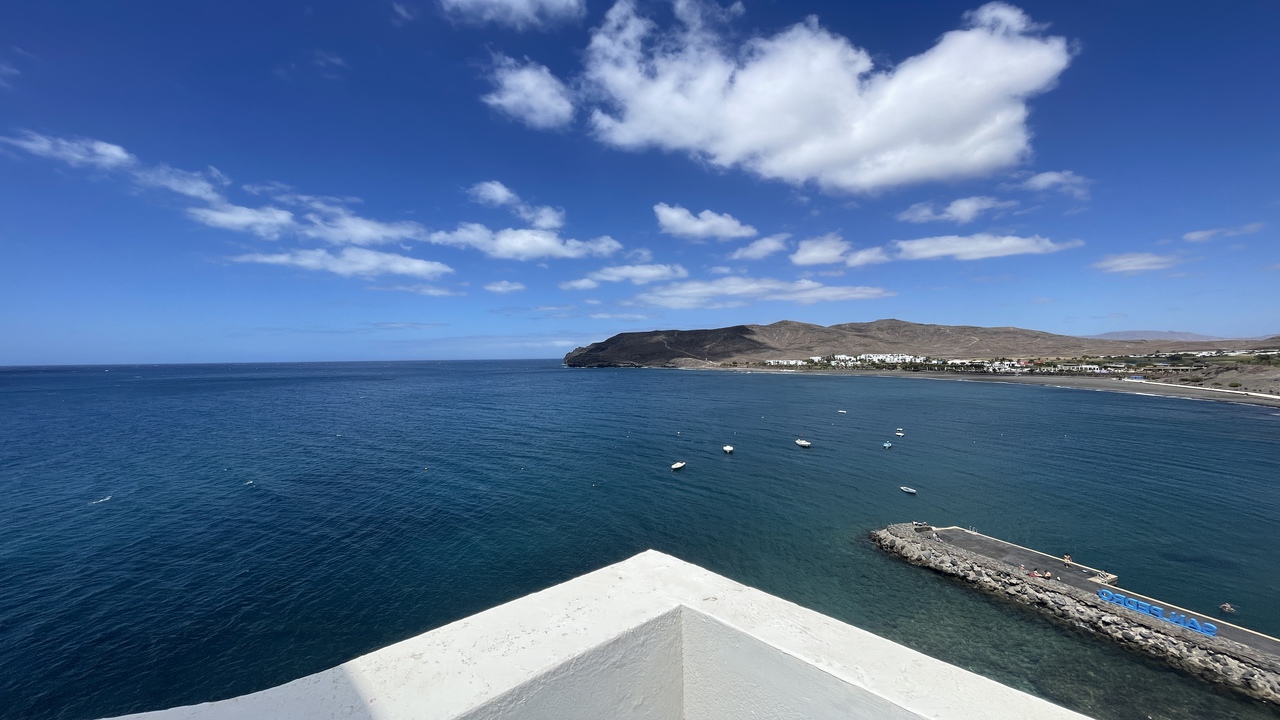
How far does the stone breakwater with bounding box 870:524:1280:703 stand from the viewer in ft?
45.6

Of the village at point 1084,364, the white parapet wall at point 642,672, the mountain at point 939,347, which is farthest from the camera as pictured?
the mountain at point 939,347

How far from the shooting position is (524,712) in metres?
4.50

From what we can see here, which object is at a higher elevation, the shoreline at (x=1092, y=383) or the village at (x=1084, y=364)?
the village at (x=1084, y=364)

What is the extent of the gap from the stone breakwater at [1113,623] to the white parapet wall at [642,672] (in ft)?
59.9

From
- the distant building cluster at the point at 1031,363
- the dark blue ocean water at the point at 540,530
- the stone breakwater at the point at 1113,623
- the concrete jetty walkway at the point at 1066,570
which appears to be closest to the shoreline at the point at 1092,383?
the distant building cluster at the point at 1031,363

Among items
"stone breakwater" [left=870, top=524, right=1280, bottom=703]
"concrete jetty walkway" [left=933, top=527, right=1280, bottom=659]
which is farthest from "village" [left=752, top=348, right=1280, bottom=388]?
"stone breakwater" [left=870, top=524, right=1280, bottom=703]

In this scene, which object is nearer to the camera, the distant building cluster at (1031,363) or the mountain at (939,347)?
the distant building cluster at (1031,363)

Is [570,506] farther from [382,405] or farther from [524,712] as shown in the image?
[382,405]

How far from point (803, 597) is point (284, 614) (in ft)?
64.8

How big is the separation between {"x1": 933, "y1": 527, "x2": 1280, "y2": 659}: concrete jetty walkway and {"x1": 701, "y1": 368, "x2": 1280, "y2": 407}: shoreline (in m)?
78.6

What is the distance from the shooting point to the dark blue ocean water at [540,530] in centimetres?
1521

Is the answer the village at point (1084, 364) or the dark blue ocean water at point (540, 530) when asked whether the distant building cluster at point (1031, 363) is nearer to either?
the village at point (1084, 364)

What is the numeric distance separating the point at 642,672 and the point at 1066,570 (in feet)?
76.8

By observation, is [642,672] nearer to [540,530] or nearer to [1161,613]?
[540,530]
